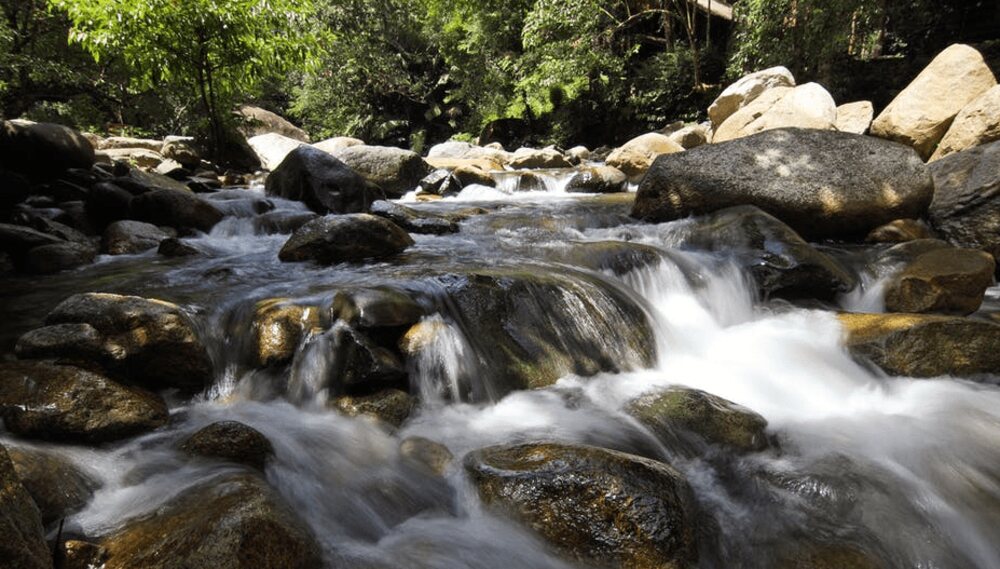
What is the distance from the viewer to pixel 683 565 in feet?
6.88

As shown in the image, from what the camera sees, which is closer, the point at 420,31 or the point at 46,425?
the point at 46,425

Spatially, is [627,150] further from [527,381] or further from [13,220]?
[13,220]

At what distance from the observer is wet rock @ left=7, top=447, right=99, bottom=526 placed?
1968 millimetres

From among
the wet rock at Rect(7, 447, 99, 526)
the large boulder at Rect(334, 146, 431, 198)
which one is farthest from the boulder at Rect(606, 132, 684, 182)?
the wet rock at Rect(7, 447, 99, 526)

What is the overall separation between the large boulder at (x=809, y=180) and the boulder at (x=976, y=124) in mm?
1640

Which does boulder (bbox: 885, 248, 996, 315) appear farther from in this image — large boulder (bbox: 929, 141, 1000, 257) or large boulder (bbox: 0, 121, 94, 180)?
large boulder (bbox: 0, 121, 94, 180)

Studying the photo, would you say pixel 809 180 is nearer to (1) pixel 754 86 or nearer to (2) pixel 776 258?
(2) pixel 776 258

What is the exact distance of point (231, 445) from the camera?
250cm

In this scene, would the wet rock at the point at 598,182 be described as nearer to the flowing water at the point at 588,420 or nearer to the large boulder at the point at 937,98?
the large boulder at the point at 937,98

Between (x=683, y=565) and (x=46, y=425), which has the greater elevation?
(x=46, y=425)

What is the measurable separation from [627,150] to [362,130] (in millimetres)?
19622

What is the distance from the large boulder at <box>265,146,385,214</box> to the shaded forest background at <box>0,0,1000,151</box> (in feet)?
9.82

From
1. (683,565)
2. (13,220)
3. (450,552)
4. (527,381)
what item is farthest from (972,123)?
(13,220)

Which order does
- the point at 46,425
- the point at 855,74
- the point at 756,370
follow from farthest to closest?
1. the point at 855,74
2. the point at 756,370
3. the point at 46,425
